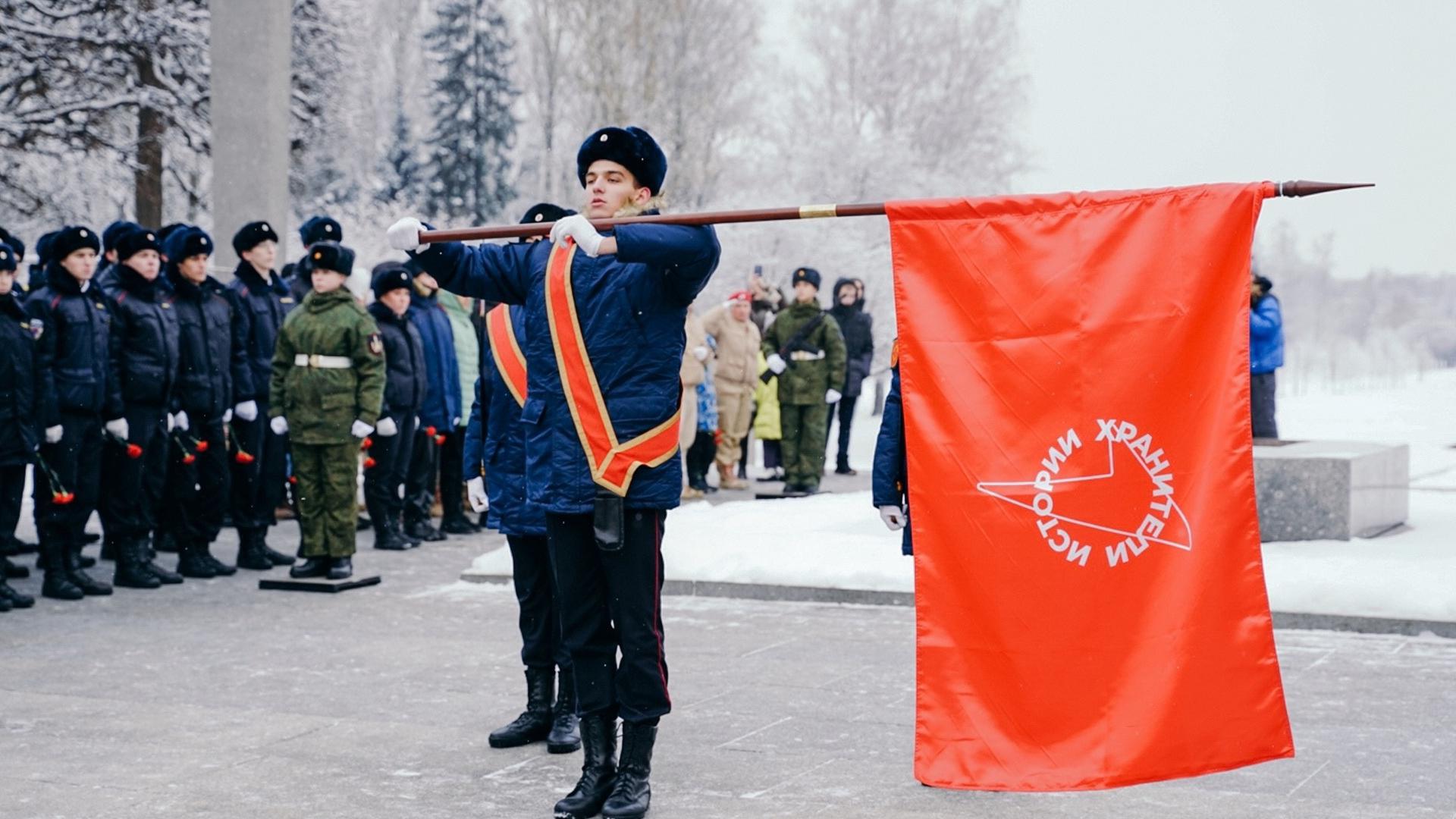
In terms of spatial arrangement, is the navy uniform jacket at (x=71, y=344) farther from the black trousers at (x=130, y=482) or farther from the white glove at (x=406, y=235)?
the white glove at (x=406, y=235)

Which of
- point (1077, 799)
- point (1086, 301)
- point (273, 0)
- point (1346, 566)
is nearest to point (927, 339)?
point (1086, 301)

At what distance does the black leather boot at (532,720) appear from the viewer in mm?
6492

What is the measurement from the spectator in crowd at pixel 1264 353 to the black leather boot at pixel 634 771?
36.0 feet

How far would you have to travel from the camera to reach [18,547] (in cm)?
1062

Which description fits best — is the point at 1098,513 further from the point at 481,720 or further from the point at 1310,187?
the point at 481,720

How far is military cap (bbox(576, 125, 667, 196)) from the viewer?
18.3 feet

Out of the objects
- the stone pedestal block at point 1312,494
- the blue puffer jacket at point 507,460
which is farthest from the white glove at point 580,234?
the stone pedestal block at point 1312,494

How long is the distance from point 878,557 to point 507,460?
4508 mm

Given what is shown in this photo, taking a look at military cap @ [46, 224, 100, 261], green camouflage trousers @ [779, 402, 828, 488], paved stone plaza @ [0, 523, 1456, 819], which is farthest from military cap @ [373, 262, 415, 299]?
green camouflage trousers @ [779, 402, 828, 488]

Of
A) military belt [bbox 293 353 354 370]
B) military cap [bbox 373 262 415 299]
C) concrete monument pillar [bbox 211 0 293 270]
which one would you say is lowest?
military belt [bbox 293 353 354 370]

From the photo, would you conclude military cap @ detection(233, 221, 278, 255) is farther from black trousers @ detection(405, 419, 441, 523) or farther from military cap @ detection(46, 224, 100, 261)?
black trousers @ detection(405, 419, 441, 523)

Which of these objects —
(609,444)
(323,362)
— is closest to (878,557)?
(323,362)

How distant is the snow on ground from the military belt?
1.56 meters

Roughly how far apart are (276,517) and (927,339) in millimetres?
10798
